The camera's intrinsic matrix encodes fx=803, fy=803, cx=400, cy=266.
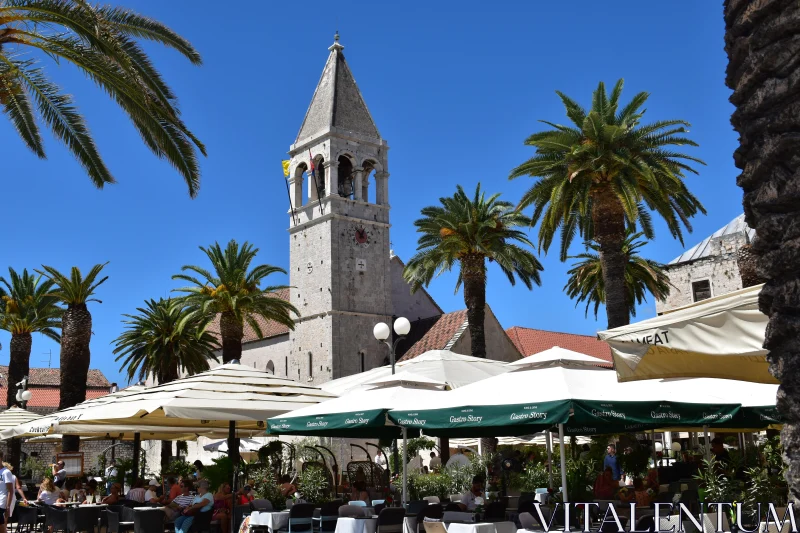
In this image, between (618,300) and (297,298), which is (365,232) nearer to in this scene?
(297,298)

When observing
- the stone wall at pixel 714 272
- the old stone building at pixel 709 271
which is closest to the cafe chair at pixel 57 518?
the stone wall at pixel 714 272

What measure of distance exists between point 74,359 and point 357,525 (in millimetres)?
24047

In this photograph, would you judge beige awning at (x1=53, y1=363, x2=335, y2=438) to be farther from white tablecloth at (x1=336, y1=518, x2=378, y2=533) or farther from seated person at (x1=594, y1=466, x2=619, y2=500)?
seated person at (x1=594, y1=466, x2=619, y2=500)

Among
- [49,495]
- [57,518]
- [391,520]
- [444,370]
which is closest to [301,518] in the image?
[391,520]

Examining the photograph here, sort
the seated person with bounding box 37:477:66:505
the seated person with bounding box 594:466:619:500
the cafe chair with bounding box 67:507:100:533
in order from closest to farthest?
the seated person with bounding box 594:466:619:500
the cafe chair with bounding box 67:507:100:533
the seated person with bounding box 37:477:66:505

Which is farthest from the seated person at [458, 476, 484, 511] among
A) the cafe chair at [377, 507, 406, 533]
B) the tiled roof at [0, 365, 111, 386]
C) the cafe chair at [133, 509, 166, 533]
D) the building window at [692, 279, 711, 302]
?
the tiled roof at [0, 365, 111, 386]

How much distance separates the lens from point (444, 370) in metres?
19.2

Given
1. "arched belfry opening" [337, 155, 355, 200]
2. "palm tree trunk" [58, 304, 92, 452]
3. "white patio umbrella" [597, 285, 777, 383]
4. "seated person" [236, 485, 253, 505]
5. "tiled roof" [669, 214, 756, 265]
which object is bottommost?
"seated person" [236, 485, 253, 505]

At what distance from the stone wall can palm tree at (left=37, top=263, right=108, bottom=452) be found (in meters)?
27.1

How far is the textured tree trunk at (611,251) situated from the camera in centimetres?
2448

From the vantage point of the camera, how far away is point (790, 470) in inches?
156

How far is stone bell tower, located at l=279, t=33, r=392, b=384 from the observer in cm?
4584

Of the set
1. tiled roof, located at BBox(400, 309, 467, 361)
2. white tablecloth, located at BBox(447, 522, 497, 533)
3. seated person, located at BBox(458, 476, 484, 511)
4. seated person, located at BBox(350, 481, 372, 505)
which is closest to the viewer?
white tablecloth, located at BBox(447, 522, 497, 533)

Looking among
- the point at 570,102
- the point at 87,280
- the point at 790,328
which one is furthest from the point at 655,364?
the point at 87,280
